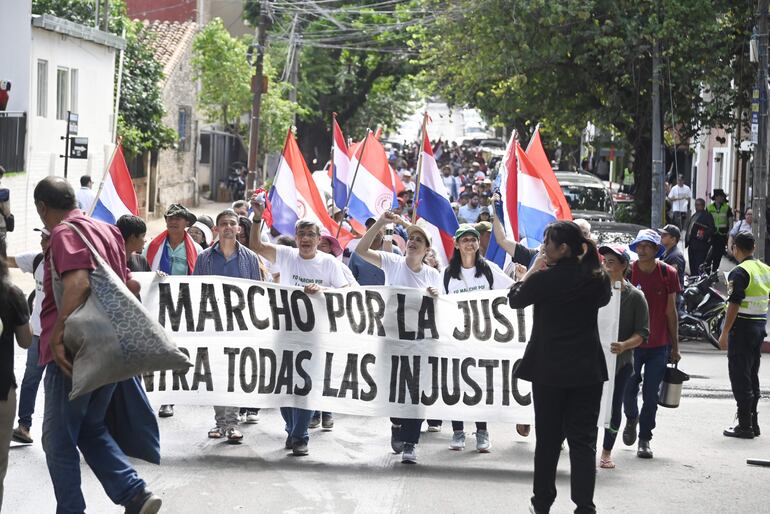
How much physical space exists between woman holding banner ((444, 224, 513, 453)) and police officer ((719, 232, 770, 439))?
2022mm

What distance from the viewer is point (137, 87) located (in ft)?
115

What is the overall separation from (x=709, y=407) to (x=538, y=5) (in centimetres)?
1478

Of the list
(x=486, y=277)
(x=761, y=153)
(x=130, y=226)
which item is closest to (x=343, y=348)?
(x=486, y=277)

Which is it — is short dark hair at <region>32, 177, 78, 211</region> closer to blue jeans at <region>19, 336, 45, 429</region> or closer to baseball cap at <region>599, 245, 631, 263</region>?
blue jeans at <region>19, 336, 45, 429</region>

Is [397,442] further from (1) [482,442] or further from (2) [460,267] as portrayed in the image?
(2) [460,267]

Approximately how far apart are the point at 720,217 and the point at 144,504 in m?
21.6

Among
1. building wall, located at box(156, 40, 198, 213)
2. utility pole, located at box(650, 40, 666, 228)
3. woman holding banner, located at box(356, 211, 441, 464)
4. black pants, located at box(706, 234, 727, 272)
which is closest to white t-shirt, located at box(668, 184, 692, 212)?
black pants, located at box(706, 234, 727, 272)

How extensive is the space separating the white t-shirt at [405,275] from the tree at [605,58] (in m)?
15.9

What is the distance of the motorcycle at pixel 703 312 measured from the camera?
1736 cm

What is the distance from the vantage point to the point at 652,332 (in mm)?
9578

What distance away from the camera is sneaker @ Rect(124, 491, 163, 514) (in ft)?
20.3

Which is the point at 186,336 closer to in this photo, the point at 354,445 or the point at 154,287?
the point at 154,287

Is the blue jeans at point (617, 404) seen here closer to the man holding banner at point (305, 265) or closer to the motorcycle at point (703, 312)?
the man holding banner at point (305, 265)

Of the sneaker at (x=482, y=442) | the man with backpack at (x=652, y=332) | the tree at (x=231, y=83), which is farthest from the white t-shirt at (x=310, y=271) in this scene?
the tree at (x=231, y=83)
